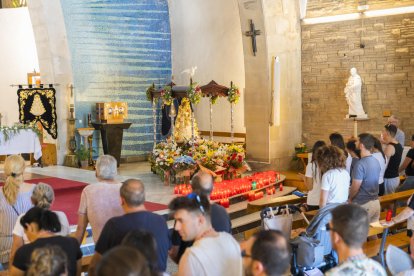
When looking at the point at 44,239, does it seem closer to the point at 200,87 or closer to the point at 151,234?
the point at 151,234

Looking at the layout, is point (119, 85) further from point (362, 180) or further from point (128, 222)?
point (128, 222)

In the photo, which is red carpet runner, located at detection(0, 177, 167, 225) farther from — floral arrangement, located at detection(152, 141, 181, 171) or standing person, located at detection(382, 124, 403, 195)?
standing person, located at detection(382, 124, 403, 195)

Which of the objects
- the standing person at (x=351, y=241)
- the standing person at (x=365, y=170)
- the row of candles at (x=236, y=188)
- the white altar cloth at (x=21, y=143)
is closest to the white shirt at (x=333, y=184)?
the standing person at (x=365, y=170)

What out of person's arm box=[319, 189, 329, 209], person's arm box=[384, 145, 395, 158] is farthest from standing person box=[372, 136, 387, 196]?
person's arm box=[319, 189, 329, 209]

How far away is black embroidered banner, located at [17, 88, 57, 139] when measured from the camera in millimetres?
12195

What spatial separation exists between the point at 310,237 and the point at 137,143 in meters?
9.89

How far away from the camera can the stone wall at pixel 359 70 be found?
11219 millimetres

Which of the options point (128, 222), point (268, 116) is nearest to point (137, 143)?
point (268, 116)

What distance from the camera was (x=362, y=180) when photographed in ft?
20.3

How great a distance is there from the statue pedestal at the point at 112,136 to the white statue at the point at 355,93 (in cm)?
495

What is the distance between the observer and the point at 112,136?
13.2 meters

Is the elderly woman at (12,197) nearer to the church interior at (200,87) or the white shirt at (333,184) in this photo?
the white shirt at (333,184)

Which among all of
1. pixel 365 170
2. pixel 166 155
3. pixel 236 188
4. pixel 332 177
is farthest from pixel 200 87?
pixel 332 177

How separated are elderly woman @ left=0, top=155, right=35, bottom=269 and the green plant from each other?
26.1ft
